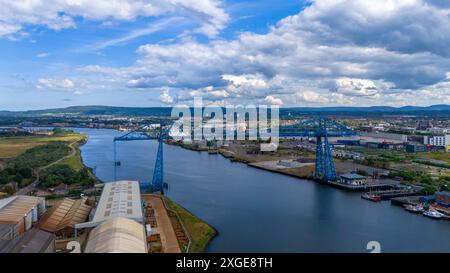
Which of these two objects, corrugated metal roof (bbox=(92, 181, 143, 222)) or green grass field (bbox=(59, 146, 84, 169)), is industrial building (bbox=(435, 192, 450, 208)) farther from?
green grass field (bbox=(59, 146, 84, 169))

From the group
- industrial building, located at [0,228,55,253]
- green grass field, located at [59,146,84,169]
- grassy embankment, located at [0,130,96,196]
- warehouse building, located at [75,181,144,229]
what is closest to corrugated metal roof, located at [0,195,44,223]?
industrial building, located at [0,228,55,253]

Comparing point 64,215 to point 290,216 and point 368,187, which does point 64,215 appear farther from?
point 368,187

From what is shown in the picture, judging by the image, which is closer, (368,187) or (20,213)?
(20,213)

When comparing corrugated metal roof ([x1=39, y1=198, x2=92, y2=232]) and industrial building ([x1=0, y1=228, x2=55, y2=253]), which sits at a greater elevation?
industrial building ([x1=0, y1=228, x2=55, y2=253])

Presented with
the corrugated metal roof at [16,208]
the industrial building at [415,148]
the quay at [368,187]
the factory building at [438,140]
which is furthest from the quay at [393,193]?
the factory building at [438,140]

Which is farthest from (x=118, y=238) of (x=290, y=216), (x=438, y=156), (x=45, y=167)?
(x=438, y=156)
